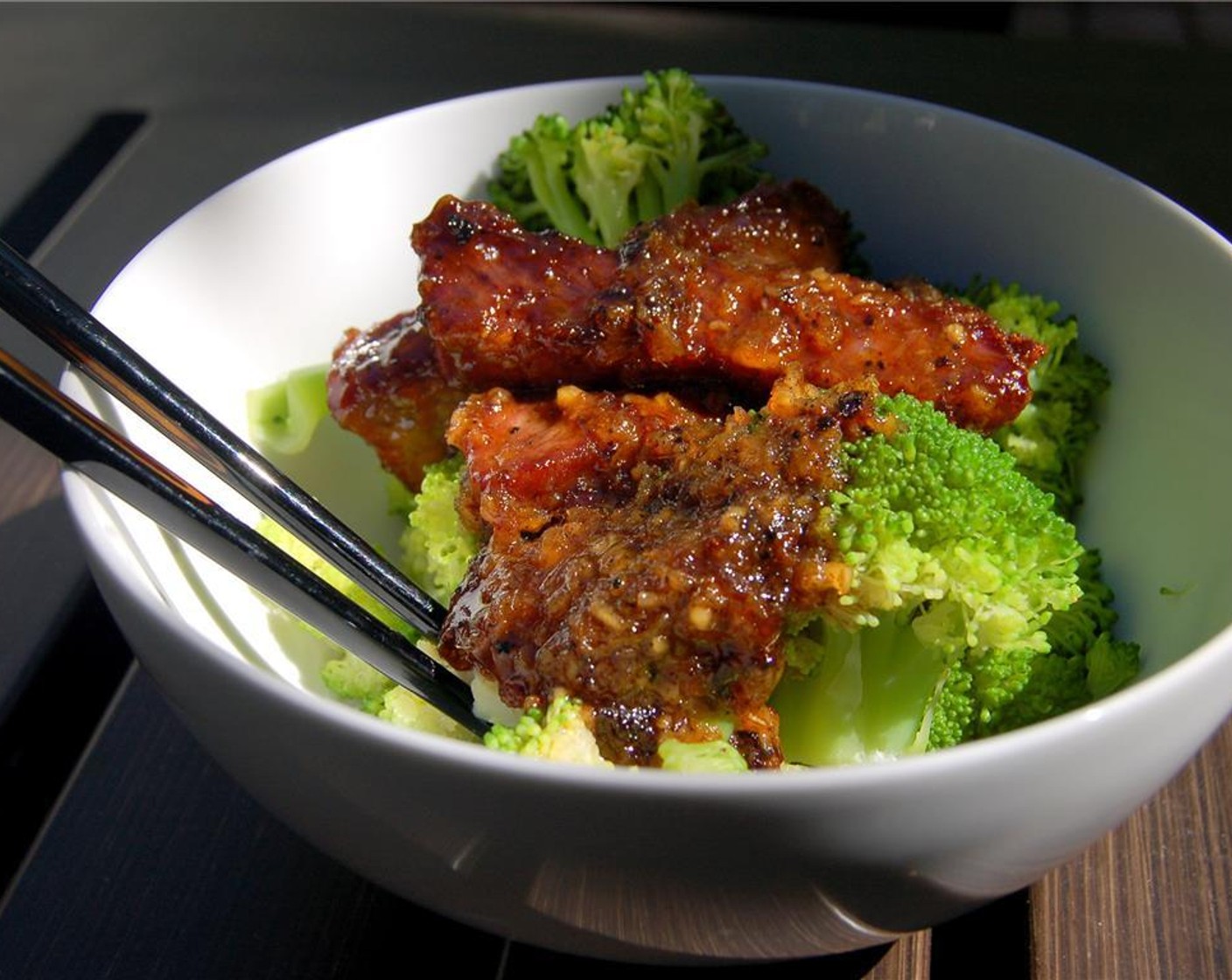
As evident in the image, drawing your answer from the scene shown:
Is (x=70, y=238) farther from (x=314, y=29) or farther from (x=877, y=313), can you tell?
(x=877, y=313)

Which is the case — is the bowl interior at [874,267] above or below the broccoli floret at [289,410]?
above

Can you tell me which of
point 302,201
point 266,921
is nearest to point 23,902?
point 266,921

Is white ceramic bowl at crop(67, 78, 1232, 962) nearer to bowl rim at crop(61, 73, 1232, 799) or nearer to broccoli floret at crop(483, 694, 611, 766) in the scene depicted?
bowl rim at crop(61, 73, 1232, 799)

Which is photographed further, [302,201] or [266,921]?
[302,201]

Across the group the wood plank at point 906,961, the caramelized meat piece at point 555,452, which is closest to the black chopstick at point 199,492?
the caramelized meat piece at point 555,452

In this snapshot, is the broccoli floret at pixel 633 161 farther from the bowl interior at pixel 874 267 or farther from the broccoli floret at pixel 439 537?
the broccoli floret at pixel 439 537
